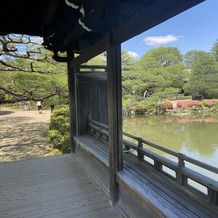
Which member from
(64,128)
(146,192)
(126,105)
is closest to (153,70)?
(126,105)

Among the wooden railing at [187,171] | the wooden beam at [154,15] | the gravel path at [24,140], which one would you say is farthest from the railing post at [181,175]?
the gravel path at [24,140]

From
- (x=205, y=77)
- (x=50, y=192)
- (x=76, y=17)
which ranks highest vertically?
(x=76, y=17)

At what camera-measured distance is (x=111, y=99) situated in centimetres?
224

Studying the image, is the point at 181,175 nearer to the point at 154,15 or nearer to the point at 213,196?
the point at 213,196

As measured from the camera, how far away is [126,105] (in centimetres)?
771

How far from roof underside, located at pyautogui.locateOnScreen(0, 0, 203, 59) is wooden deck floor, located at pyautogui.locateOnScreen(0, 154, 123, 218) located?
1907 mm

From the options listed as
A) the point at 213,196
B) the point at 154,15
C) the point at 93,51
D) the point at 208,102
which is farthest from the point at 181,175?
the point at 208,102

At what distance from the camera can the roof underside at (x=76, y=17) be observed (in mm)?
1471

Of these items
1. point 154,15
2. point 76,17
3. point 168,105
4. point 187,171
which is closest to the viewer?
point 154,15

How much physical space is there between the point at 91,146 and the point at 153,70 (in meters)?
4.57

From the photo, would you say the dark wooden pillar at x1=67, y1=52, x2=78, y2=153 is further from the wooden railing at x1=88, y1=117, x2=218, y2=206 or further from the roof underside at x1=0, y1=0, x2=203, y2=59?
the wooden railing at x1=88, y1=117, x2=218, y2=206

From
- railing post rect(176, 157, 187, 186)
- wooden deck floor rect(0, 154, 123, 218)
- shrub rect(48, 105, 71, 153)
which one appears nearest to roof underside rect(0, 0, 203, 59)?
railing post rect(176, 157, 187, 186)

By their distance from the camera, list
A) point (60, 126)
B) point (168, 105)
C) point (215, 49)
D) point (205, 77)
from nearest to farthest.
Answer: point (215, 49) < point (205, 77) < point (60, 126) < point (168, 105)

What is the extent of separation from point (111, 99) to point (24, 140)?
6.82 meters
